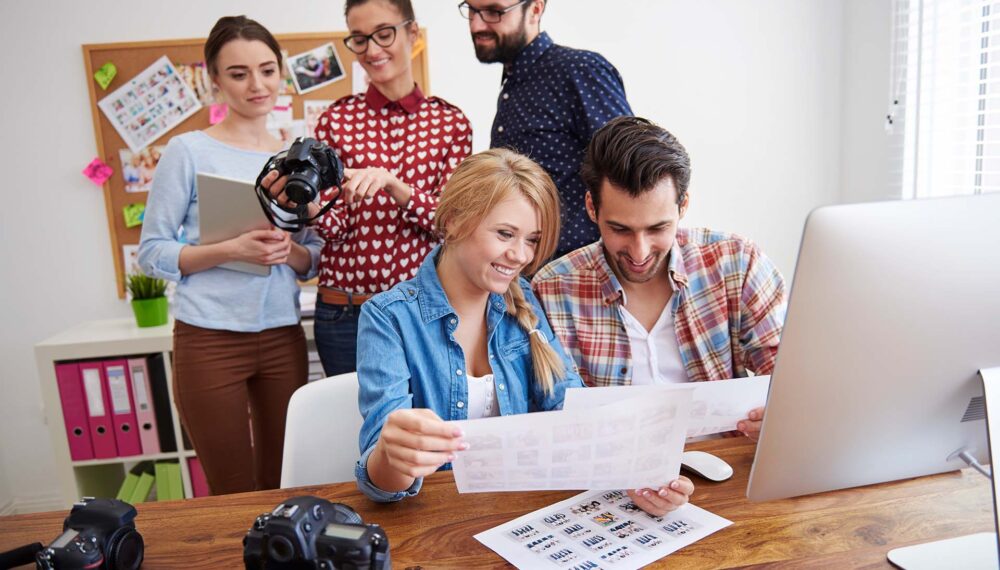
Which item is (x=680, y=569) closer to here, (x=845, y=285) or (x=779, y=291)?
(x=845, y=285)

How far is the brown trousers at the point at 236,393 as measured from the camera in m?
1.81


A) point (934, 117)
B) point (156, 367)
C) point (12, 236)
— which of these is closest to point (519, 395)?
point (156, 367)

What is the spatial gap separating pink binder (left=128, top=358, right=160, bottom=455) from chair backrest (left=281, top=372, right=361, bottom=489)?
4.35ft

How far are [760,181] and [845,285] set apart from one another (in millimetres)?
2368

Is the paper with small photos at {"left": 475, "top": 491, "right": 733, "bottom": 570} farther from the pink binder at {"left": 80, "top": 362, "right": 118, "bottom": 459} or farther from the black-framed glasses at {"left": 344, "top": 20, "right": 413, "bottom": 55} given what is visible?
the pink binder at {"left": 80, "top": 362, "right": 118, "bottom": 459}

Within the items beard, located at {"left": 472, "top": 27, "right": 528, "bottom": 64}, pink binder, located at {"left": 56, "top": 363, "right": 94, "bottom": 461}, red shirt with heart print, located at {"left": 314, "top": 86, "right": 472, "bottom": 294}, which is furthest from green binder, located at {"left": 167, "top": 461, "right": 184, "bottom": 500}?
beard, located at {"left": 472, "top": 27, "right": 528, "bottom": 64}

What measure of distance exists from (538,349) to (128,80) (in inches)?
86.2

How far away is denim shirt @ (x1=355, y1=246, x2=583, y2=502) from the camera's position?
117cm

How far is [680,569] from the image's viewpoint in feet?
2.81

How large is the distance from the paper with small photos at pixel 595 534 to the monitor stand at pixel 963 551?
21 centimetres

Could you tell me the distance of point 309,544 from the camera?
0.75 m

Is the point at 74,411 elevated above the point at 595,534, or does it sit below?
below

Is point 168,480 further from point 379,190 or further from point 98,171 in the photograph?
point 379,190

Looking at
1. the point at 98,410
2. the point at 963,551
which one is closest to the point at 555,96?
the point at 963,551
